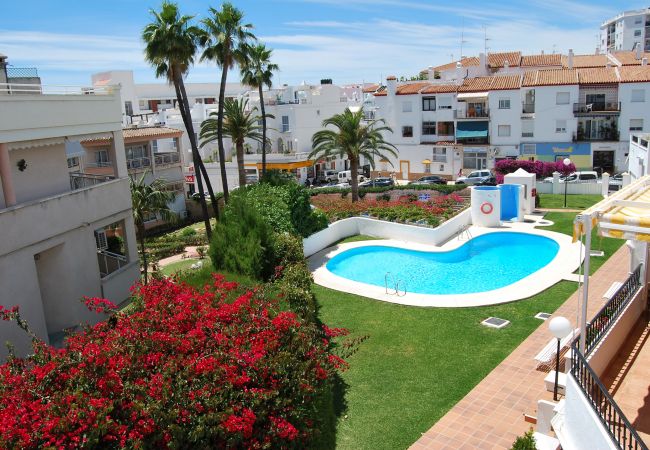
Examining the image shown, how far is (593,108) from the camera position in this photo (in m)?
53.6

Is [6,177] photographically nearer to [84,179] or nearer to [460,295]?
[84,179]

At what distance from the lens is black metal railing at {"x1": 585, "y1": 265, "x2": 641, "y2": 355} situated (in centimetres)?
1178

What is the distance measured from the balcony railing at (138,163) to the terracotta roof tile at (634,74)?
4256 cm

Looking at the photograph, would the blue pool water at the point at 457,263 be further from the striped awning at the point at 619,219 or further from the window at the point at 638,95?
the window at the point at 638,95

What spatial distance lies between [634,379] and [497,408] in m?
2.98

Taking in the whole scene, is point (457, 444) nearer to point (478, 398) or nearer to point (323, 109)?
point (478, 398)

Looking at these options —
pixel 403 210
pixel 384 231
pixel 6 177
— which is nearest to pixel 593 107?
pixel 403 210

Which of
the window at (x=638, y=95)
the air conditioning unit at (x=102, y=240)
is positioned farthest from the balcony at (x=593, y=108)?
the air conditioning unit at (x=102, y=240)

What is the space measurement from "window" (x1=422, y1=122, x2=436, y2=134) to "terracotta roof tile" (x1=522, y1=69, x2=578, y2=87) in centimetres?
1023

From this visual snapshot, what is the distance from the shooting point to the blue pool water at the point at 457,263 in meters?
23.6

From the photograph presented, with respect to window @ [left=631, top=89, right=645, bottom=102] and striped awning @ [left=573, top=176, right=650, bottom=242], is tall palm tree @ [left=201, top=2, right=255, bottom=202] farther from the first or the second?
window @ [left=631, top=89, right=645, bottom=102]

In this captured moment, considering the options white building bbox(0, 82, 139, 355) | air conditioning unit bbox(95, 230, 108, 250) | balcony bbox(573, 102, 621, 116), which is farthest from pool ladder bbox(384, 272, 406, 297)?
balcony bbox(573, 102, 621, 116)

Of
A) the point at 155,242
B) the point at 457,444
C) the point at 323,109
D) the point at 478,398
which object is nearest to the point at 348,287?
the point at 478,398

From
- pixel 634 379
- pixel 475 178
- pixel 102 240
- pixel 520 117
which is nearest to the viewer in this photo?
pixel 634 379
